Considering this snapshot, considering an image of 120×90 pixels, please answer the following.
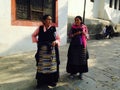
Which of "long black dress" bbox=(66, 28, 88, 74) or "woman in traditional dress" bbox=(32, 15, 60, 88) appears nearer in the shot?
"woman in traditional dress" bbox=(32, 15, 60, 88)

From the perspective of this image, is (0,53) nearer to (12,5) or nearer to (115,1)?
(12,5)

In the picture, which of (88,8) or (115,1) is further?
(115,1)

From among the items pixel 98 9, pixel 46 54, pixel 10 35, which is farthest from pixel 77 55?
pixel 98 9

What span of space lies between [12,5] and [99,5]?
1340 centimetres

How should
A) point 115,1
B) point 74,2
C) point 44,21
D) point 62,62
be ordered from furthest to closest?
point 115,1 → point 74,2 → point 62,62 → point 44,21

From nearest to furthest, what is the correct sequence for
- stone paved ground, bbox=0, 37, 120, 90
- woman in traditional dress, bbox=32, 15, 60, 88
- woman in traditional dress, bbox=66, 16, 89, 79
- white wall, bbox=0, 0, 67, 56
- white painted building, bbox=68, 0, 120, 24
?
woman in traditional dress, bbox=32, 15, 60, 88, stone paved ground, bbox=0, 37, 120, 90, woman in traditional dress, bbox=66, 16, 89, 79, white wall, bbox=0, 0, 67, 56, white painted building, bbox=68, 0, 120, 24

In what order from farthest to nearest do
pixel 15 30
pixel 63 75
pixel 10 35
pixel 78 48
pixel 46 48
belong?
pixel 15 30 < pixel 10 35 < pixel 63 75 < pixel 78 48 < pixel 46 48

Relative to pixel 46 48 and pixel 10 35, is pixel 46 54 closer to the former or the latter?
pixel 46 48

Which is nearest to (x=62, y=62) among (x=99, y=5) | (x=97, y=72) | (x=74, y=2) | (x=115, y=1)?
(x=97, y=72)

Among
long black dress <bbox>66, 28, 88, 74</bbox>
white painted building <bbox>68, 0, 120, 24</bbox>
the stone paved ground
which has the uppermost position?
white painted building <bbox>68, 0, 120, 24</bbox>

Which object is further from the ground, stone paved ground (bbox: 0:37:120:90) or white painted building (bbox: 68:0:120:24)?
white painted building (bbox: 68:0:120:24)

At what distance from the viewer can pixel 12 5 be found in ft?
28.1

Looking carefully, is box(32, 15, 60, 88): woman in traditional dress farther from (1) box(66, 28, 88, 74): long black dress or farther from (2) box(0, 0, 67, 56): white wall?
(2) box(0, 0, 67, 56): white wall

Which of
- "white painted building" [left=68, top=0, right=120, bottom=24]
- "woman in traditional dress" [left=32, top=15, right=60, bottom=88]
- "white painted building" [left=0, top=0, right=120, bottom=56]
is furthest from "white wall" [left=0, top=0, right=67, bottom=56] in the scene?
"white painted building" [left=68, top=0, right=120, bottom=24]
